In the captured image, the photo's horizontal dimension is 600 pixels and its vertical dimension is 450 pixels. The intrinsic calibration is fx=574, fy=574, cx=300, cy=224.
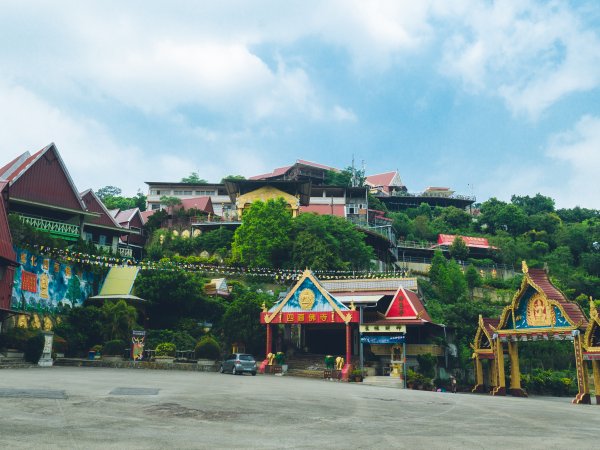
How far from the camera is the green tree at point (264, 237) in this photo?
54156 millimetres

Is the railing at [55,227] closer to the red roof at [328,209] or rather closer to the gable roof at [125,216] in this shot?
the gable roof at [125,216]

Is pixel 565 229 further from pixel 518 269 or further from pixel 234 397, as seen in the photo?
pixel 234 397

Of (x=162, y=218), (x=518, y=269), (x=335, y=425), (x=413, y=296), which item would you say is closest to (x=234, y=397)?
(x=335, y=425)

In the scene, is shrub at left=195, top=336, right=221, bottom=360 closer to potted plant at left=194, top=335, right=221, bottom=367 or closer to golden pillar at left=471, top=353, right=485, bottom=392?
potted plant at left=194, top=335, right=221, bottom=367

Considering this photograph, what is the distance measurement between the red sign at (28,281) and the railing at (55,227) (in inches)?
415

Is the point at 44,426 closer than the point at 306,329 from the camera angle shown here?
Yes

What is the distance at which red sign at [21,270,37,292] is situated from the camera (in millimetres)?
34578

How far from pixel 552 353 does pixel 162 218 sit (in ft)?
157

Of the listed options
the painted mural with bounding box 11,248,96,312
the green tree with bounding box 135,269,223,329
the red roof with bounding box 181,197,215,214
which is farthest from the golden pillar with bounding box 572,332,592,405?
the red roof with bounding box 181,197,215,214

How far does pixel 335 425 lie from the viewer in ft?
45.1

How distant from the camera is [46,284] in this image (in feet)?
120

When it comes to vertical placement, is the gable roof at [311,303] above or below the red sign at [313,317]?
above

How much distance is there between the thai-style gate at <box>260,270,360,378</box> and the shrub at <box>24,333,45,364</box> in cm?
1329

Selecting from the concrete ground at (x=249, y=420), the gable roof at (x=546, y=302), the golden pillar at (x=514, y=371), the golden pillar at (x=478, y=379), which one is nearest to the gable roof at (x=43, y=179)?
the concrete ground at (x=249, y=420)
